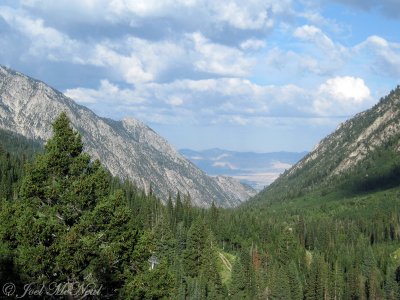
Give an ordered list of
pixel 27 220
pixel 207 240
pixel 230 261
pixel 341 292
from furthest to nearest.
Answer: pixel 230 261, pixel 341 292, pixel 207 240, pixel 27 220

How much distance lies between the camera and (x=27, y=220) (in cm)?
2644

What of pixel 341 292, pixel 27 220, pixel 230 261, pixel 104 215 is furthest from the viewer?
pixel 230 261

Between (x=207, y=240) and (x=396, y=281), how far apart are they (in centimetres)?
8192

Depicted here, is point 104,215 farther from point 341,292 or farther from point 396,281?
point 396,281

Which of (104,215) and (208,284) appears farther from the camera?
(208,284)

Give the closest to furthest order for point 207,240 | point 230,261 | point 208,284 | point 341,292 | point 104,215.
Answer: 1. point 104,215
2. point 208,284
3. point 207,240
4. point 341,292
5. point 230,261

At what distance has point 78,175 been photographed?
29281 millimetres

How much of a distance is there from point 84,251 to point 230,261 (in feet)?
569

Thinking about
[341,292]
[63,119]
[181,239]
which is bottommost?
[341,292]

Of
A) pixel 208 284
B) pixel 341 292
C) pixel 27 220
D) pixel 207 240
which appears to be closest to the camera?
pixel 27 220

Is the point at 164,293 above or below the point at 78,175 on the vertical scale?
below

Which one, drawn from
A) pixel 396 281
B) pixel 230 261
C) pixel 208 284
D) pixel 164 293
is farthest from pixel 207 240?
pixel 164 293

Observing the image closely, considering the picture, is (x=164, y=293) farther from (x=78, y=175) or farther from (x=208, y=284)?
(x=208, y=284)

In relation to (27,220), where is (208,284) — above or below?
below
